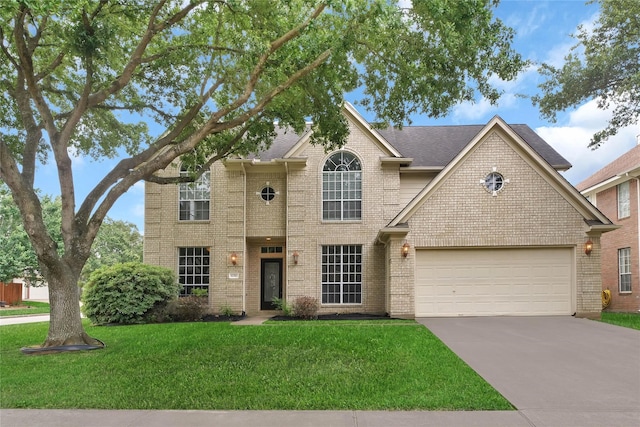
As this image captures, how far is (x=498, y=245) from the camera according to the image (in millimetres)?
14398

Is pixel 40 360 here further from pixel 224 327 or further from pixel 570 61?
pixel 570 61

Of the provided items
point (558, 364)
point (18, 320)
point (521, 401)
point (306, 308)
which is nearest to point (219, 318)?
point (306, 308)

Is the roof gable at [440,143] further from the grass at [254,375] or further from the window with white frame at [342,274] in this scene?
the grass at [254,375]

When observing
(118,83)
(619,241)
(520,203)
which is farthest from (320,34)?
(619,241)

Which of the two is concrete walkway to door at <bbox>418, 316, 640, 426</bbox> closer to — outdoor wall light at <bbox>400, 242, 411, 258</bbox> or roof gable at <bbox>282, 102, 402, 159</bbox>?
outdoor wall light at <bbox>400, 242, 411, 258</bbox>

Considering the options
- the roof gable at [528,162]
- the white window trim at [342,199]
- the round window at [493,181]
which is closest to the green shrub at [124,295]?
the white window trim at [342,199]

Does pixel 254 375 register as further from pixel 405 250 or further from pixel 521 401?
pixel 405 250

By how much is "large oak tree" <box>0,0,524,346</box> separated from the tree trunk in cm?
2

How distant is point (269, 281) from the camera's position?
17.9 meters

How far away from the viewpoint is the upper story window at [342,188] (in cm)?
1672

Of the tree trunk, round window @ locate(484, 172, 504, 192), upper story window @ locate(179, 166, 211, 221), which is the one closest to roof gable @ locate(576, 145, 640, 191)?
round window @ locate(484, 172, 504, 192)

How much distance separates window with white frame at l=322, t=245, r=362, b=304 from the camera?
1652 centimetres

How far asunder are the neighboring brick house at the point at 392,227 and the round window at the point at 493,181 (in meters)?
0.03

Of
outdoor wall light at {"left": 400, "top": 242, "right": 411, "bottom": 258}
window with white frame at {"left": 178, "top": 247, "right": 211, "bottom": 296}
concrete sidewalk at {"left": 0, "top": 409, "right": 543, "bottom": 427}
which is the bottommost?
concrete sidewalk at {"left": 0, "top": 409, "right": 543, "bottom": 427}
